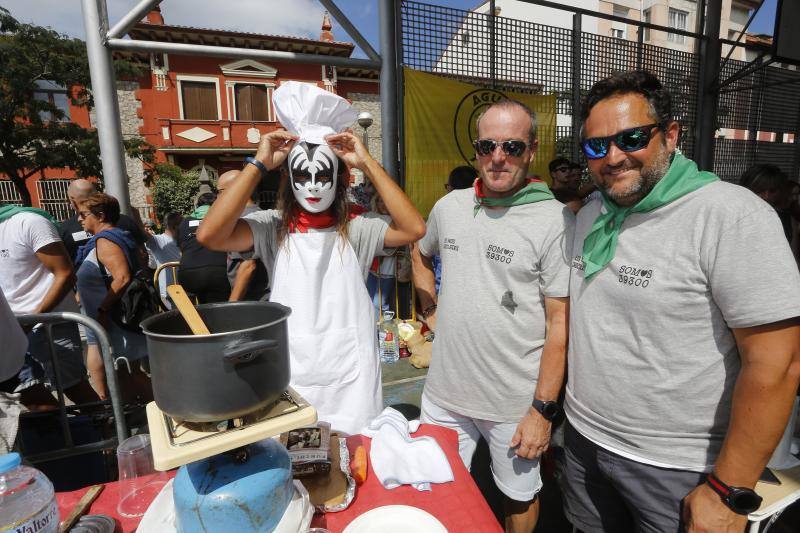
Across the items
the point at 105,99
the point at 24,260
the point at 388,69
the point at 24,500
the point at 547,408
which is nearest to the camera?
the point at 24,500

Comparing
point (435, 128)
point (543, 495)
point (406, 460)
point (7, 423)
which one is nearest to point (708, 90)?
point (435, 128)

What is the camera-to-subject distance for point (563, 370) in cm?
173

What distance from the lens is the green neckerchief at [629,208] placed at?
4.36 feet

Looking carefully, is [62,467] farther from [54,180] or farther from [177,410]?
[54,180]

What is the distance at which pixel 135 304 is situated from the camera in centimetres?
324

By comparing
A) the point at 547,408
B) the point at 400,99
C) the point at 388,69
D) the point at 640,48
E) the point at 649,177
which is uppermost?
the point at 640,48

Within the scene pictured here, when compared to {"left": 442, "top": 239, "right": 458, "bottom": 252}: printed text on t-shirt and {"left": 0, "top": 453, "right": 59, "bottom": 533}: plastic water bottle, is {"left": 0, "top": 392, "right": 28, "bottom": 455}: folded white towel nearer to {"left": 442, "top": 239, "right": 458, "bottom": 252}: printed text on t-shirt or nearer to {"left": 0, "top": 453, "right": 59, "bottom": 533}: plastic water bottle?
{"left": 0, "top": 453, "right": 59, "bottom": 533}: plastic water bottle

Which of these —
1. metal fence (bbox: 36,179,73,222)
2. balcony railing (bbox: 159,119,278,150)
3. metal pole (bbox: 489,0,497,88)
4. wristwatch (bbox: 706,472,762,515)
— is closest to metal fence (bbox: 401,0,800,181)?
metal pole (bbox: 489,0,497,88)

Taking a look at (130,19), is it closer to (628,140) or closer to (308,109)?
(308,109)

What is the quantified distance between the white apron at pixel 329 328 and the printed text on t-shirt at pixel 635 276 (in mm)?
982

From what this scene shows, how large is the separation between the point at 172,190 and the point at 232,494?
21.7 meters

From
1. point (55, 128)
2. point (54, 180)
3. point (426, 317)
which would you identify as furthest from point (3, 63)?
point (426, 317)

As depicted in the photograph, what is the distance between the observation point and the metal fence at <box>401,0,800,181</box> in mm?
4586

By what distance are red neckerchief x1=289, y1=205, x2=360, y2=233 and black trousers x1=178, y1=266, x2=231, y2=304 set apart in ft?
6.32
